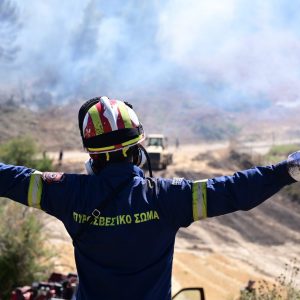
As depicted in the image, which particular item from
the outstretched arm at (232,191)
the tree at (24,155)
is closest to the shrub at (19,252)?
the outstretched arm at (232,191)

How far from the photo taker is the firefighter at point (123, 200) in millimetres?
2037

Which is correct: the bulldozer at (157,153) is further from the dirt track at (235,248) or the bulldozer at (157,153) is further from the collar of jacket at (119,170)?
the collar of jacket at (119,170)

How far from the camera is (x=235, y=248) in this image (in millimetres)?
14227

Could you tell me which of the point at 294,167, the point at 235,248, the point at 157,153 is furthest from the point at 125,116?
the point at 157,153

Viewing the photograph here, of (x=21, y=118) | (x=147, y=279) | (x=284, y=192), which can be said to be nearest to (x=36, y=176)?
(x=147, y=279)

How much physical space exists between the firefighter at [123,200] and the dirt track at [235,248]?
23.6 feet

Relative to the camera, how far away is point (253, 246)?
14.5 meters

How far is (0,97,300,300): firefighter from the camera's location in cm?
204

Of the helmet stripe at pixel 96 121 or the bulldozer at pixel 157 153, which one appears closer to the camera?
the helmet stripe at pixel 96 121

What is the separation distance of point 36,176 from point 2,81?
59986 mm

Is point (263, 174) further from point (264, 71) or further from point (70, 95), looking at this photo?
point (264, 71)

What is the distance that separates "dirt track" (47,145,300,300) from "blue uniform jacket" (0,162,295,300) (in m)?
7.18

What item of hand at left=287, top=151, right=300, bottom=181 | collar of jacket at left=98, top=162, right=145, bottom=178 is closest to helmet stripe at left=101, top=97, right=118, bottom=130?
collar of jacket at left=98, top=162, right=145, bottom=178

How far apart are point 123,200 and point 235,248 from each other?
12.6m
